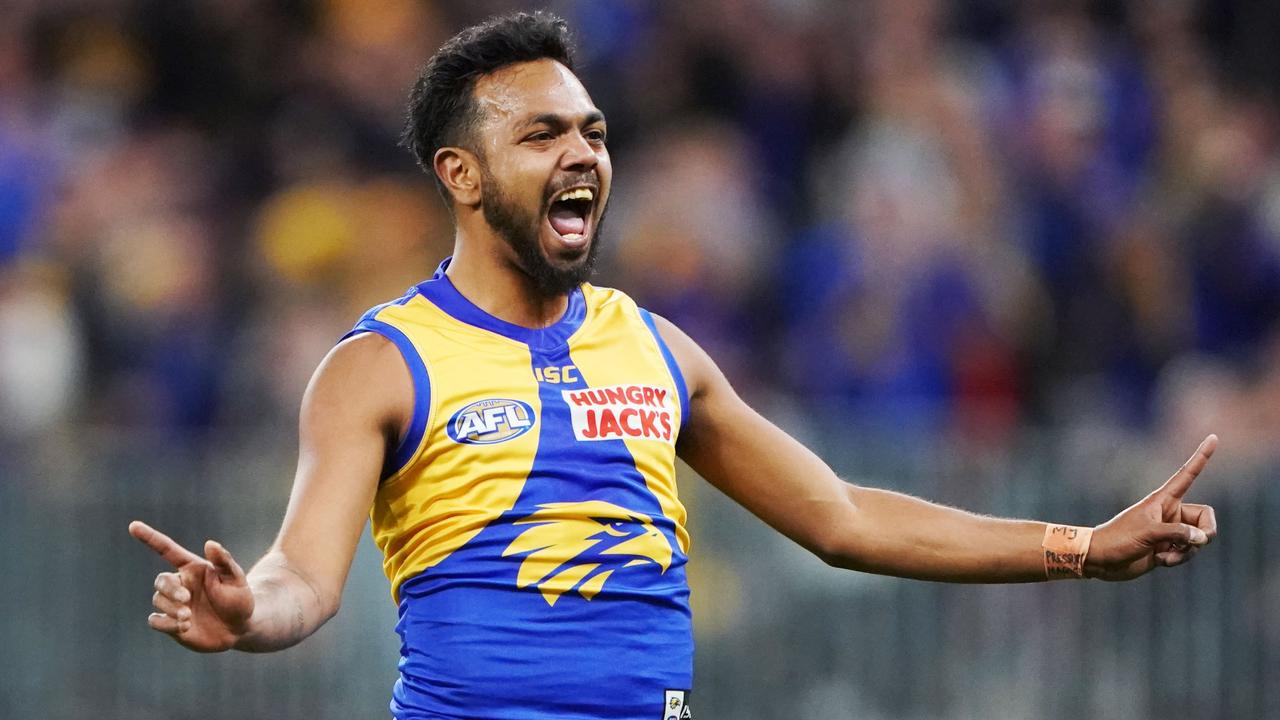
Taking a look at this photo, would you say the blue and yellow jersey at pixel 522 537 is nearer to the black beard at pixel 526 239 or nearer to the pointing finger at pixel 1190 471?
the black beard at pixel 526 239

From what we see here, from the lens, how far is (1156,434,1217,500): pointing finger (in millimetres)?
5531

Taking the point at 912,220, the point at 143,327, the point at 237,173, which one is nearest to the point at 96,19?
the point at 237,173

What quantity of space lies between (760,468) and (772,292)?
632cm

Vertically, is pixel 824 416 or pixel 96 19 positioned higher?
pixel 96 19

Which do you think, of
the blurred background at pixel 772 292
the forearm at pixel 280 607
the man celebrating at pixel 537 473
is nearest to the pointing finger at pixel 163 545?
the forearm at pixel 280 607

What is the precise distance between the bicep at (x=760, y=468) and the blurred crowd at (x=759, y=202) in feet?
15.2

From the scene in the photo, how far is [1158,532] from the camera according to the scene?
5.63 meters

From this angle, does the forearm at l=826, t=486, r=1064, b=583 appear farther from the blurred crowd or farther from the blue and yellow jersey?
the blurred crowd

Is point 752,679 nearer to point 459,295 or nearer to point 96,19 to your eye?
point 459,295

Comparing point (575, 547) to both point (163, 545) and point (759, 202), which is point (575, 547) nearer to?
point (163, 545)

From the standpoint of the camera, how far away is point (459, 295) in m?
5.67

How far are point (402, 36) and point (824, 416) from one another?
192 inches

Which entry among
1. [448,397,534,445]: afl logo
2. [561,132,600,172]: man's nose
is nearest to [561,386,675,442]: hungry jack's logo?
[448,397,534,445]: afl logo

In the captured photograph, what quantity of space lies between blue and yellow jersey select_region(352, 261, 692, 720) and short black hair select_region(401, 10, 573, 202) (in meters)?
0.55
